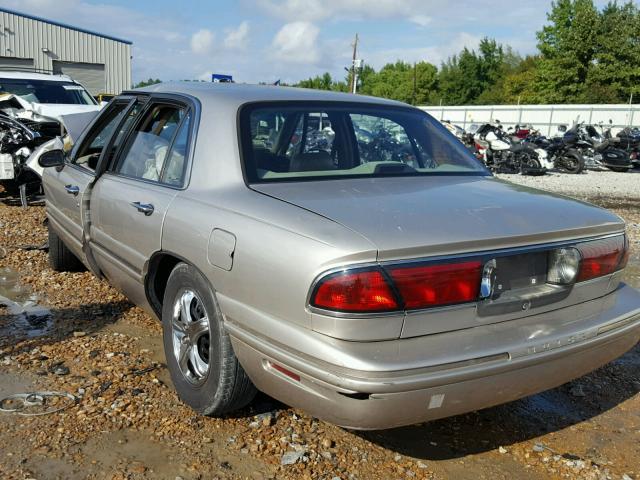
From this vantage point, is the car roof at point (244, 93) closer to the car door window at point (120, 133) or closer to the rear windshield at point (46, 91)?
the car door window at point (120, 133)

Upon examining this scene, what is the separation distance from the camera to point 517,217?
256 centimetres

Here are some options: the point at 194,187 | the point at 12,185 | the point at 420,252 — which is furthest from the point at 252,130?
the point at 12,185

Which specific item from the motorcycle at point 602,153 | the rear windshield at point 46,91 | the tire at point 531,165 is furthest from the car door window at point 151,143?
the motorcycle at point 602,153

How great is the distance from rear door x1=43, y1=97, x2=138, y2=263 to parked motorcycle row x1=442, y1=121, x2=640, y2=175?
12.3 metres

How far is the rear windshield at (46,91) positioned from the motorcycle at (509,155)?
1015 centimetres

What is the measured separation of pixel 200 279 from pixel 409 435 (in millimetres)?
1254

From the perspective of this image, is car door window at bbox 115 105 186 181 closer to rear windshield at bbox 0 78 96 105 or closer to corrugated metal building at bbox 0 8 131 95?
rear windshield at bbox 0 78 96 105

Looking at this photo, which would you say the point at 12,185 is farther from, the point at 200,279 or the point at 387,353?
the point at 387,353

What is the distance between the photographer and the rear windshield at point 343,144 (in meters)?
3.07

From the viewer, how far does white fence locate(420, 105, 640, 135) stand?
31672 mm

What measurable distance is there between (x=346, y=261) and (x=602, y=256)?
1298 mm

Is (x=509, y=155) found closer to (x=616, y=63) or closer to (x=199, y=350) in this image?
(x=199, y=350)

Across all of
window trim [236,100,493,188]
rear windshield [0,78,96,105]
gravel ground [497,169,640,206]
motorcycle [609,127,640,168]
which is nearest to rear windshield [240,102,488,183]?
window trim [236,100,493,188]

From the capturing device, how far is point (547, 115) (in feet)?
116
